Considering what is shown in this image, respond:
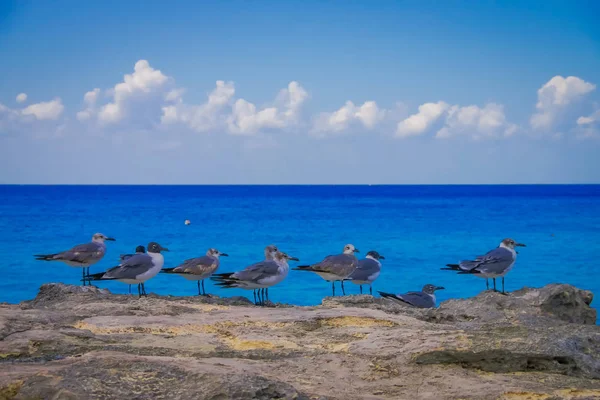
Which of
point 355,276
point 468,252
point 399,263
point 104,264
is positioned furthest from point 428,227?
point 355,276

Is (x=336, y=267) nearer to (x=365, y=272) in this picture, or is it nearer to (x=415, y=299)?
(x=365, y=272)

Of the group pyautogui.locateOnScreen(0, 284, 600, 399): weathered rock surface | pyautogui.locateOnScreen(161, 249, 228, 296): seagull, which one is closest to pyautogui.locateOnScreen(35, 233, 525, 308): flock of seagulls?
pyautogui.locateOnScreen(161, 249, 228, 296): seagull

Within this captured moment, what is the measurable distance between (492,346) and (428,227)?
1733 inches

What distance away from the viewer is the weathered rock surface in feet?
13.7

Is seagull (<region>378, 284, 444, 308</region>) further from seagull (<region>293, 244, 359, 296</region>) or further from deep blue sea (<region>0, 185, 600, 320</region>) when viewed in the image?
deep blue sea (<region>0, 185, 600, 320</region>)

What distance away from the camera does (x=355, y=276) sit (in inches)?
487

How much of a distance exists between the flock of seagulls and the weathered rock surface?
7.97ft

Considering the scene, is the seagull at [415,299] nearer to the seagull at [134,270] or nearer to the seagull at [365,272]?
the seagull at [365,272]

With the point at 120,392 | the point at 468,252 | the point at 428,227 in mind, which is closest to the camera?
the point at 120,392

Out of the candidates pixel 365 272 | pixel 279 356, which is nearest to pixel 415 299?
pixel 365 272

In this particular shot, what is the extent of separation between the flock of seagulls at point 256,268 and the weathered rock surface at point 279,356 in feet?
7.97

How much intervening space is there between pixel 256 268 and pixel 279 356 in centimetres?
448

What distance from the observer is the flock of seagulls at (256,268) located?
9.75 meters

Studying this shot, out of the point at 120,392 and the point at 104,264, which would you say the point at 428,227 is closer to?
the point at 104,264
